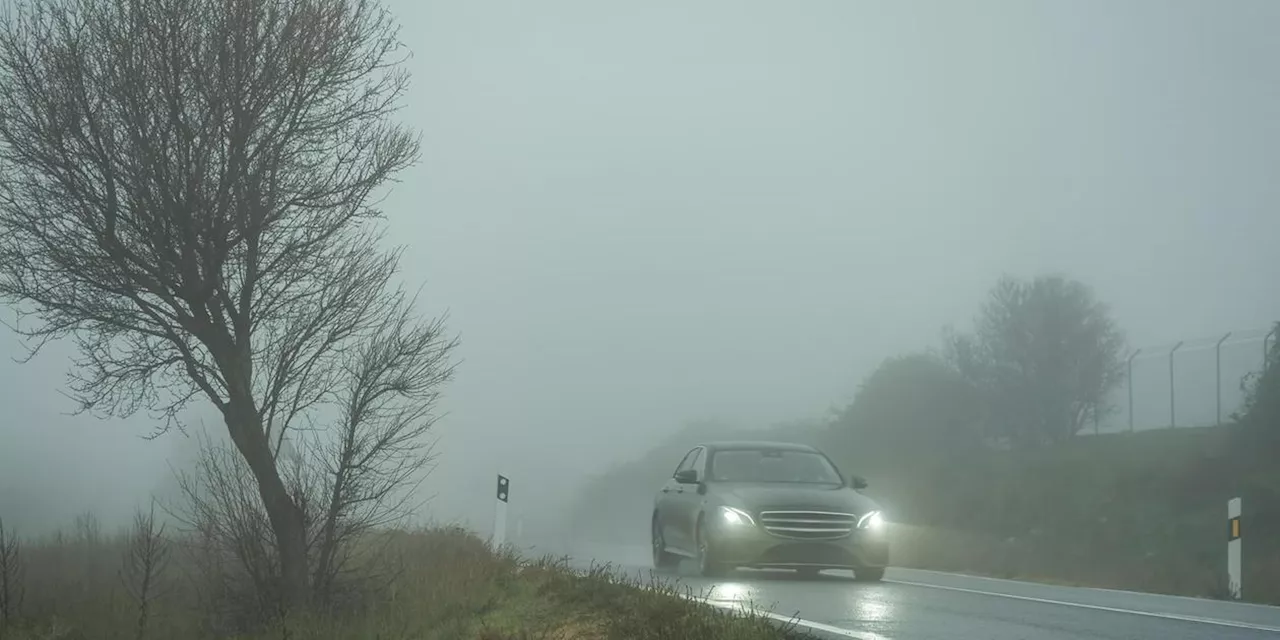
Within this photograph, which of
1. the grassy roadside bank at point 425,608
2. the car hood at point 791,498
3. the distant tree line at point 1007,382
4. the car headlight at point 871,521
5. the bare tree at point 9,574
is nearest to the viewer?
the grassy roadside bank at point 425,608

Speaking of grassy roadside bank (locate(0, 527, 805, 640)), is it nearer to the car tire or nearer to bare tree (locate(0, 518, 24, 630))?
bare tree (locate(0, 518, 24, 630))

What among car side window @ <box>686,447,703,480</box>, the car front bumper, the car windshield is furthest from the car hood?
car side window @ <box>686,447,703,480</box>

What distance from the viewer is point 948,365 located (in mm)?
82750

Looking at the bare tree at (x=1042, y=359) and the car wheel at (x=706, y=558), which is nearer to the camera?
the car wheel at (x=706, y=558)

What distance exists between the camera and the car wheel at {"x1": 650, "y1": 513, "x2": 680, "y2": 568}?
2092cm

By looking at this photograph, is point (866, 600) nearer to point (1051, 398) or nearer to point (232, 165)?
point (232, 165)

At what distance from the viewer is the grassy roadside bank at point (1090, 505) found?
44.1 m

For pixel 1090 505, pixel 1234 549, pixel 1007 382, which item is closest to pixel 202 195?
pixel 1234 549

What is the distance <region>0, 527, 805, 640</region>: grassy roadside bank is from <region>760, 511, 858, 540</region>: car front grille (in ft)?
9.17

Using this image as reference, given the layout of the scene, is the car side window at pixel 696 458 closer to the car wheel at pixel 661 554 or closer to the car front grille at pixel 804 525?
the car wheel at pixel 661 554

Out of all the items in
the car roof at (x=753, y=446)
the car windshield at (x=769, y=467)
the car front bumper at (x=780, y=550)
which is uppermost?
the car roof at (x=753, y=446)

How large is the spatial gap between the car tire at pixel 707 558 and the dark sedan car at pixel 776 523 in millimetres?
12

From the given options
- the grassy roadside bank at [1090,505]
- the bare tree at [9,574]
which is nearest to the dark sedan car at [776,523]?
the bare tree at [9,574]

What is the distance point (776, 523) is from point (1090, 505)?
41.8 m
